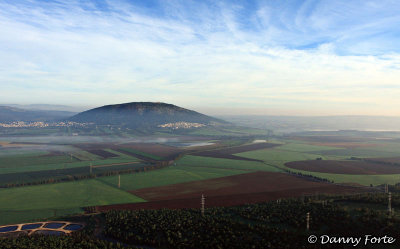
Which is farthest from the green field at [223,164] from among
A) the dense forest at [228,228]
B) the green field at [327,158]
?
the dense forest at [228,228]

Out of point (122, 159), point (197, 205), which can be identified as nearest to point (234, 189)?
point (197, 205)

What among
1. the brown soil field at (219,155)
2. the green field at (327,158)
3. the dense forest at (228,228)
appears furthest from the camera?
the brown soil field at (219,155)

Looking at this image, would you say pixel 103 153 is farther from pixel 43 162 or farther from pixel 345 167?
pixel 345 167

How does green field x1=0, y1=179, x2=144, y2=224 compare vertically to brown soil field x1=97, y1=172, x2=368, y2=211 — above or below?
below

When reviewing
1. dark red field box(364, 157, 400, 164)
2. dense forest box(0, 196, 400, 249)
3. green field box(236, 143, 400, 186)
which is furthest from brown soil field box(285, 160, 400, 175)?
dense forest box(0, 196, 400, 249)

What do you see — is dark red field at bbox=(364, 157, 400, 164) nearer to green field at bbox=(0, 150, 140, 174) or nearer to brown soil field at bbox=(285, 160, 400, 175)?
brown soil field at bbox=(285, 160, 400, 175)

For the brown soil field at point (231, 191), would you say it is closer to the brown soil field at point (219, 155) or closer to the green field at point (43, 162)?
the brown soil field at point (219, 155)
